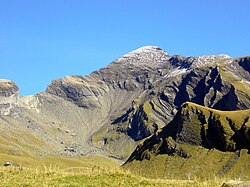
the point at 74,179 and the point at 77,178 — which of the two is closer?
the point at 74,179

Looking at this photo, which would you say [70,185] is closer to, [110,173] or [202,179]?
[110,173]

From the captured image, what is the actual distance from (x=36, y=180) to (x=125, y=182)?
4.38m

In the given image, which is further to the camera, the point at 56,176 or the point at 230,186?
the point at 56,176

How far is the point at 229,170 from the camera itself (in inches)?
7840

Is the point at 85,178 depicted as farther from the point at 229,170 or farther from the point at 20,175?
the point at 229,170

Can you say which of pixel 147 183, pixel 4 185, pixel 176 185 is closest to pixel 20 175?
pixel 4 185

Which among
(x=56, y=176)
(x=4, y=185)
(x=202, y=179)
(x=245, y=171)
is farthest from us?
(x=245, y=171)

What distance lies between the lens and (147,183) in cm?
2119

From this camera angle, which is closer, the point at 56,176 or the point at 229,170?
the point at 56,176

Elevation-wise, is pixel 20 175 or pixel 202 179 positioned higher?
pixel 20 175

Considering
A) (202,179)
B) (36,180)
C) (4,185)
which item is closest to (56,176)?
(36,180)

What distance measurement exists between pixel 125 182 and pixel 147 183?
4.00 ft

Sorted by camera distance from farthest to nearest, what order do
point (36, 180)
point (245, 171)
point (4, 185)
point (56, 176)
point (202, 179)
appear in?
1. point (245, 171)
2. point (202, 179)
3. point (56, 176)
4. point (36, 180)
5. point (4, 185)

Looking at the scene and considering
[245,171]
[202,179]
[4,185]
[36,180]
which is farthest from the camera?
[245,171]
